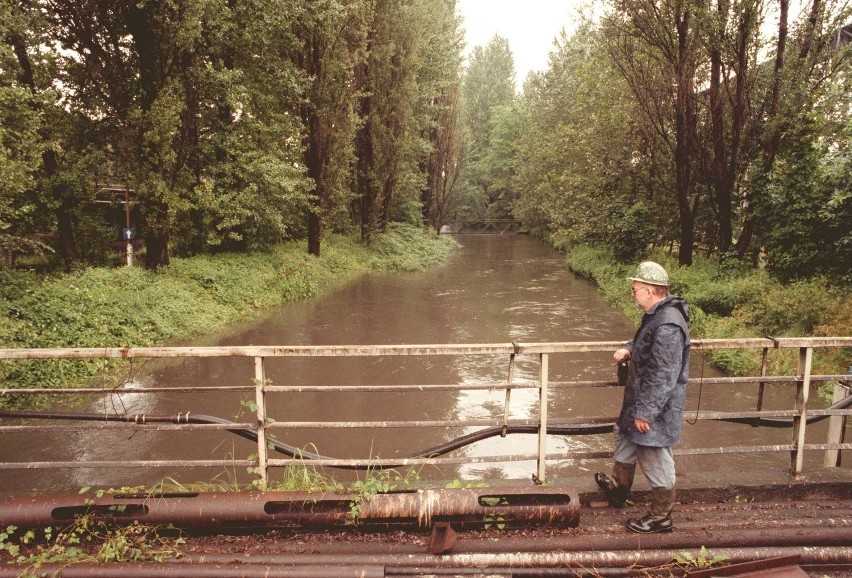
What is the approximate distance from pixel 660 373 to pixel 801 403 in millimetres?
1473

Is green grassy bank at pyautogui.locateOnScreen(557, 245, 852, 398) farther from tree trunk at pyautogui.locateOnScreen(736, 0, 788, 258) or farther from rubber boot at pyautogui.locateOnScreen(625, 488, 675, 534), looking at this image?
rubber boot at pyautogui.locateOnScreen(625, 488, 675, 534)

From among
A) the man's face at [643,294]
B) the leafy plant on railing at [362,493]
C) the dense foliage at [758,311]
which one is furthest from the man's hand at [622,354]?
the dense foliage at [758,311]

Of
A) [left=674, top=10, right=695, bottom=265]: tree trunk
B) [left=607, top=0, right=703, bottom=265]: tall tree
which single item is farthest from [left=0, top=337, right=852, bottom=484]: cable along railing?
[left=674, top=10, right=695, bottom=265]: tree trunk

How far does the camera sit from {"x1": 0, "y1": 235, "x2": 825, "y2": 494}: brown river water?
639 centimetres

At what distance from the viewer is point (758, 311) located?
11.0 m

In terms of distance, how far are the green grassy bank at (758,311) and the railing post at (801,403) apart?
5.94 metres

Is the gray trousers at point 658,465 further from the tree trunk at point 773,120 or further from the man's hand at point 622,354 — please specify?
the tree trunk at point 773,120

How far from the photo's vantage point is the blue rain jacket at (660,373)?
3.46m

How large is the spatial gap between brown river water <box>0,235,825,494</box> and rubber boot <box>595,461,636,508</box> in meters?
0.48

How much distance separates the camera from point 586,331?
13.5 meters

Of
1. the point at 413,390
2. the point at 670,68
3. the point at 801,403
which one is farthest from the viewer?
the point at 670,68

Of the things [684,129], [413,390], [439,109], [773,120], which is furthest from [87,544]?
[439,109]

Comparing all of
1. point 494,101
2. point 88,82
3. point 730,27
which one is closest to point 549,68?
point 494,101

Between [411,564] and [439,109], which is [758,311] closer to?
[411,564]
